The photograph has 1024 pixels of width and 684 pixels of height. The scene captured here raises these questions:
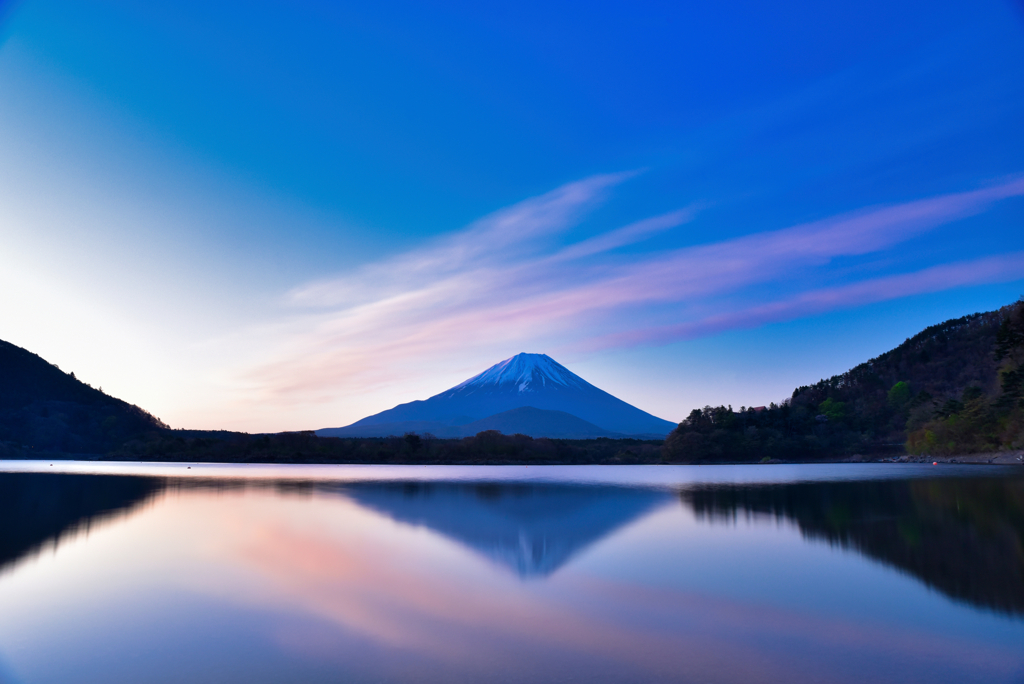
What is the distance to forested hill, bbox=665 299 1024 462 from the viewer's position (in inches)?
2037

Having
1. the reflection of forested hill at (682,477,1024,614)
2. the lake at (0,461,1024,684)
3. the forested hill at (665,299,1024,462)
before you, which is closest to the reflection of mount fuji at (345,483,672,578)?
the lake at (0,461,1024,684)

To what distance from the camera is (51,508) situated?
18.6 m

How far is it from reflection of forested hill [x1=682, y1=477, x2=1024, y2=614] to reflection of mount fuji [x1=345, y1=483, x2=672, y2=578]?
299cm

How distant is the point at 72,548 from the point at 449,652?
→ 10020 millimetres

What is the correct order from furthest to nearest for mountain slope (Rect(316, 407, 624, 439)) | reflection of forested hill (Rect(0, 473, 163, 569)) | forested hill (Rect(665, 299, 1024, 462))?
mountain slope (Rect(316, 407, 624, 439)) < forested hill (Rect(665, 299, 1024, 462)) < reflection of forested hill (Rect(0, 473, 163, 569))

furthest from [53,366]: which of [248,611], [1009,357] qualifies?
[1009,357]

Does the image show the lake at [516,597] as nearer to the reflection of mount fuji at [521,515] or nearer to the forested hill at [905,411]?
the reflection of mount fuji at [521,515]

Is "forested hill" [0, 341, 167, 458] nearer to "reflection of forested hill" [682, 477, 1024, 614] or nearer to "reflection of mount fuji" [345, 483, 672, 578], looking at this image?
"reflection of mount fuji" [345, 483, 672, 578]

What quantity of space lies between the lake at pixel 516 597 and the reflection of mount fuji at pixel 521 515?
139 millimetres

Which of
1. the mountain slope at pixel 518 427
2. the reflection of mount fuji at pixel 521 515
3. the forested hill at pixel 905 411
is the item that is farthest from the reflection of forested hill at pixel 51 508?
the mountain slope at pixel 518 427

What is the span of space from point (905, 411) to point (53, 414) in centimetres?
12167

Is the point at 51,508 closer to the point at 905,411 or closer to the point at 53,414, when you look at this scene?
the point at 53,414

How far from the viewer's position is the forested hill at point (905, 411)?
5175 cm

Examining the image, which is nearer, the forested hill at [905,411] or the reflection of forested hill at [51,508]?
the reflection of forested hill at [51,508]
